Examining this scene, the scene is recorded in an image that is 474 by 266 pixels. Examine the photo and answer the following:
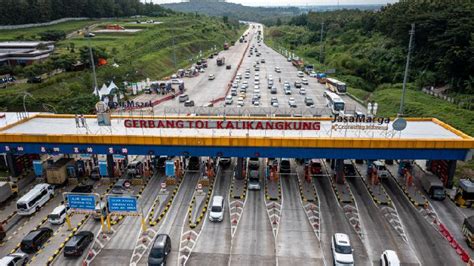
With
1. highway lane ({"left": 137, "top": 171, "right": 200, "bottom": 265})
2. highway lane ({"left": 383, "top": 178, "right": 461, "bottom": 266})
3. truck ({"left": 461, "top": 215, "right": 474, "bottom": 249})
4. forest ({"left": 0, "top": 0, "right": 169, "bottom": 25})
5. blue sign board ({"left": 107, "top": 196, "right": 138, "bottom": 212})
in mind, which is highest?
forest ({"left": 0, "top": 0, "right": 169, "bottom": 25})

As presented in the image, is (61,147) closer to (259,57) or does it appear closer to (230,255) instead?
(230,255)

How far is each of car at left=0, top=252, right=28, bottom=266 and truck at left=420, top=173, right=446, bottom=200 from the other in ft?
136

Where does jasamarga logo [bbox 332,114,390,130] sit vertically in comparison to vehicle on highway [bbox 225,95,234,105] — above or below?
above

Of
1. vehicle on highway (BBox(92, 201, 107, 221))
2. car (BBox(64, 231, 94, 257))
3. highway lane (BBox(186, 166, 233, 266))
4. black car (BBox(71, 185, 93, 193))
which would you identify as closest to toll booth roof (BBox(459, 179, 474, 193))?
highway lane (BBox(186, 166, 233, 266))

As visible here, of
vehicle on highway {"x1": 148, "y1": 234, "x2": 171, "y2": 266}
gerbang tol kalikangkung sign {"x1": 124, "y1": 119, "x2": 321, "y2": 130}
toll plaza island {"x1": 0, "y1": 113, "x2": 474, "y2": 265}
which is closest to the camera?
vehicle on highway {"x1": 148, "y1": 234, "x2": 171, "y2": 266}

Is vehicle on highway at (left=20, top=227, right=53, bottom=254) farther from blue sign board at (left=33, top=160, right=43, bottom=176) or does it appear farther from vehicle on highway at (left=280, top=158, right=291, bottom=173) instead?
vehicle on highway at (left=280, top=158, right=291, bottom=173)

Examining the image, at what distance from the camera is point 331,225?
3488cm

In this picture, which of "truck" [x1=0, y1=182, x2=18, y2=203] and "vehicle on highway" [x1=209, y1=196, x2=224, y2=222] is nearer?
"vehicle on highway" [x1=209, y1=196, x2=224, y2=222]

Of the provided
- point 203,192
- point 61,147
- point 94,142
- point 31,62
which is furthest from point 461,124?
point 31,62

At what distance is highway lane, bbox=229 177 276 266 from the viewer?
98.9 feet

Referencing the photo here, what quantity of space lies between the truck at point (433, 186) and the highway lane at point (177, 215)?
27.4 m

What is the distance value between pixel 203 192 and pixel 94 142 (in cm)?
1380

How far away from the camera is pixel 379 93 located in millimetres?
88000

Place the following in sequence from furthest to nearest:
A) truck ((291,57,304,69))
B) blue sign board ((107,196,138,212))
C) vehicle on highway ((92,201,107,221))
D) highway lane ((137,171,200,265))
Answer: truck ((291,57,304,69)) < vehicle on highway ((92,201,107,221)) < blue sign board ((107,196,138,212)) < highway lane ((137,171,200,265))
